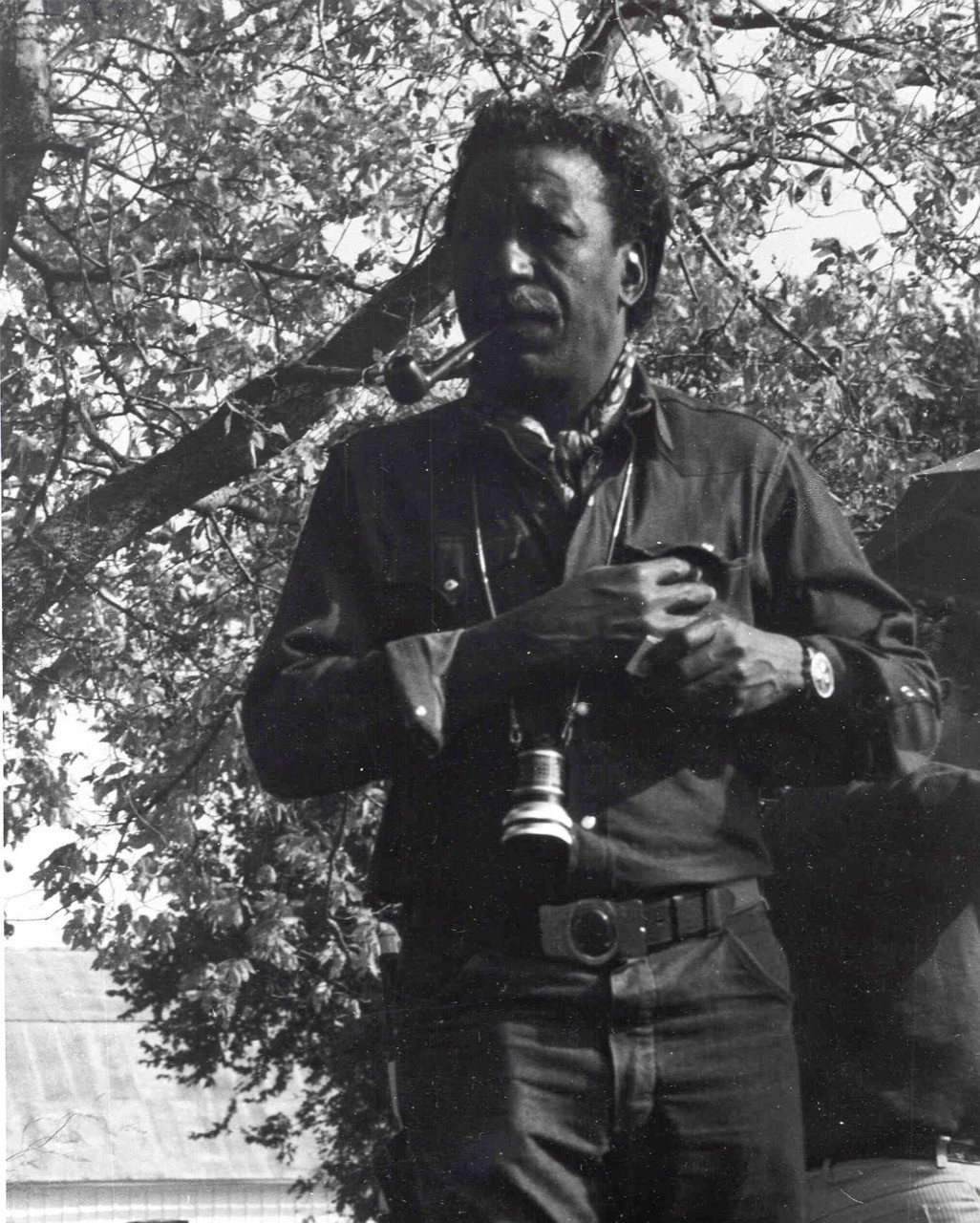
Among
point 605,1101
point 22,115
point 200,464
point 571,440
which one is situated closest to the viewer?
point 605,1101

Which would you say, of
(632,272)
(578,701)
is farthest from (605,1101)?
(632,272)

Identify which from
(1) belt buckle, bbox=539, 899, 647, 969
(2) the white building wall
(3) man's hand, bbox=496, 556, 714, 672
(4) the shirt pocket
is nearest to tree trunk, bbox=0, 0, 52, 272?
(2) the white building wall

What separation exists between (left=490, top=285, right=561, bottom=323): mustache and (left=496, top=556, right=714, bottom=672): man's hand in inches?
14.7

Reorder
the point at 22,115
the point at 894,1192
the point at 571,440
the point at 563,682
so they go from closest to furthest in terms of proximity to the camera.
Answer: the point at 563,682, the point at 571,440, the point at 894,1192, the point at 22,115

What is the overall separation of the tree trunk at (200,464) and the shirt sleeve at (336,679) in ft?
A: 14.2

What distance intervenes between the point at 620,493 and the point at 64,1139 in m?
2.41

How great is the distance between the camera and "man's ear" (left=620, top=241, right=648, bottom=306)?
100.0 inches

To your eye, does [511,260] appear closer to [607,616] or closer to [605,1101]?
[607,616]

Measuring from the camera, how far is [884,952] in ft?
10.3

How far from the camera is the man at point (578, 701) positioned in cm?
212

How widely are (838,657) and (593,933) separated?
443 millimetres

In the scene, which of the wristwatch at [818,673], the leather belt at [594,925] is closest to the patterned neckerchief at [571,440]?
the wristwatch at [818,673]

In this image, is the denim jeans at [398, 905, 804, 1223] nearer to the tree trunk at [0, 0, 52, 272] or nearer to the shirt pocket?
the shirt pocket

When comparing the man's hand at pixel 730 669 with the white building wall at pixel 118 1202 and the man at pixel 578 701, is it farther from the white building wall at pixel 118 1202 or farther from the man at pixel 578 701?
the white building wall at pixel 118 1202
